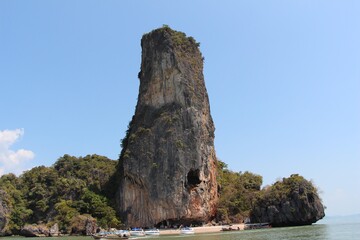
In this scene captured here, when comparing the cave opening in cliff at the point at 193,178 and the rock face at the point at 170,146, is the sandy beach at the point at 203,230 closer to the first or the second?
the rock face at the point at 170,146

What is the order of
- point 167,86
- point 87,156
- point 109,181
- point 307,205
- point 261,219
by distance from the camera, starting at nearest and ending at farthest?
1. point 307,205
2. point 261,219
3. point 167,86
4. point 109,181
5. point 87,156

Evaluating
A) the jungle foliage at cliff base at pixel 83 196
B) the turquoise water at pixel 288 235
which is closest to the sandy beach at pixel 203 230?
the jungle foliage at cliff base at pixel 83 196

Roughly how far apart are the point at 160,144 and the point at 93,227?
1249 cm

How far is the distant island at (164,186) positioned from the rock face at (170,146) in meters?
0.12

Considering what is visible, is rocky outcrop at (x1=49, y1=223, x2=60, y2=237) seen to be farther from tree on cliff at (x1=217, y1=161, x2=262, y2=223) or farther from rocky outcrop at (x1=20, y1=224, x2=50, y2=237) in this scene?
tree on cliff at (x1=217, y1=161, x2=262, y2=223)

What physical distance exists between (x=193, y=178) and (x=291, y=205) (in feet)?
39.1

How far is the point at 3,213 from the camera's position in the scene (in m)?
51.0

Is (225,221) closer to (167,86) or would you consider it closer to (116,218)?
(116,218)

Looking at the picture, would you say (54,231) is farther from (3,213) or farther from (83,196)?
(3,213)

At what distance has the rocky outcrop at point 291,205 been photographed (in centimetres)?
4606

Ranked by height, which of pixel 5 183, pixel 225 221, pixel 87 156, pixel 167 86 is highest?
pixel 167 86

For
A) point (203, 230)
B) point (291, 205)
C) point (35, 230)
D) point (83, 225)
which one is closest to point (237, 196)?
point (291, 205)

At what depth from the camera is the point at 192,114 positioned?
167 ft

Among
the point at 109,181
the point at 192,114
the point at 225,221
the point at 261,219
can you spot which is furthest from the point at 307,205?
the point at 109,181
